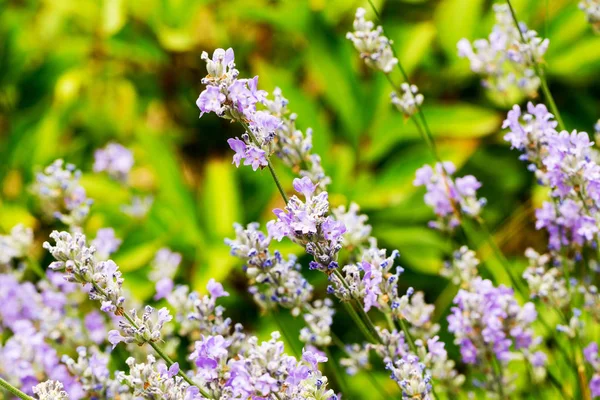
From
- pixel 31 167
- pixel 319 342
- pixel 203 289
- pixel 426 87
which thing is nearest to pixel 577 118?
pixel 426 87

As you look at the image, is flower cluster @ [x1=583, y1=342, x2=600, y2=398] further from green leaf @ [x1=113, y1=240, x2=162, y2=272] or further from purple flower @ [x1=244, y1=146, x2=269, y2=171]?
green leaf @ [x1=113, y1=240, x2=162, y2=272]

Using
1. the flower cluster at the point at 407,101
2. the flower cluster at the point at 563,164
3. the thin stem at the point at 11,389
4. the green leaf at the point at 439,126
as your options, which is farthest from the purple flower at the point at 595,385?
the green leaf at the point at 439,126

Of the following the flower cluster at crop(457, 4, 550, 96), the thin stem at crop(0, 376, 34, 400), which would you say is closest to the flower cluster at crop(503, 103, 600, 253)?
the flower cluster at crop(457, 4, 550, 96)

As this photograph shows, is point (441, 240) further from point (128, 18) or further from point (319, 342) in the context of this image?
point (128, 18)

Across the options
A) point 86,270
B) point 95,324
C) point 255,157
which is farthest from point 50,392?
point 95,324

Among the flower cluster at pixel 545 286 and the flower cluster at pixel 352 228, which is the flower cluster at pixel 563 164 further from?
the flower cluster at pixel 352 228

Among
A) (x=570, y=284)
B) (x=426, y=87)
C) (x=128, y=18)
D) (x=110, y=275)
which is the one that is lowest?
(x=110, y=275)
